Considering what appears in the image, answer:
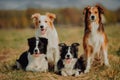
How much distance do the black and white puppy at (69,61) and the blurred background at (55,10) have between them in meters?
1.46

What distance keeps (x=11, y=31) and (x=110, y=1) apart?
2012 mm

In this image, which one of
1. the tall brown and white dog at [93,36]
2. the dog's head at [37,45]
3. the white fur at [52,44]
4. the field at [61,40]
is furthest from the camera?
the white fur at [52,44]

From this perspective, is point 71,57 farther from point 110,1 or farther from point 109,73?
point 110,1

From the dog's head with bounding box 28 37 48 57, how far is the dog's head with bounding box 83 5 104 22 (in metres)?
0.67

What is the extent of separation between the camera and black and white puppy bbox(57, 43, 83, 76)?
16.8 ft

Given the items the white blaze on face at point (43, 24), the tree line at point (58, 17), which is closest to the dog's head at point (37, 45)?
the white blaze on face at point (43, 24)

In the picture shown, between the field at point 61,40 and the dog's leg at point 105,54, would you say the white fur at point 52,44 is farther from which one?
the dog's leg at point 105,54

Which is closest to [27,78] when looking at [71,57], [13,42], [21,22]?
[71,57]

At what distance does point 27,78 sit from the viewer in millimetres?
5086

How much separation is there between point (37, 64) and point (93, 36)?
87 cm

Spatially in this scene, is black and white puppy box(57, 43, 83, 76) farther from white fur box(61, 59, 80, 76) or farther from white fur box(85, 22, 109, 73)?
white fur box(85, 22, 109, 73)

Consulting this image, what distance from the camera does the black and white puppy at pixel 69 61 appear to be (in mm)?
5125

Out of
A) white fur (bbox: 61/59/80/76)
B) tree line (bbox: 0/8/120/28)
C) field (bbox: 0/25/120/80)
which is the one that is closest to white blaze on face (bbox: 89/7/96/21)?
white fur (bbox: 61/59/80/76)

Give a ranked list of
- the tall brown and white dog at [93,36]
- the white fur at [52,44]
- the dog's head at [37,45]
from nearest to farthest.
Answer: the dog's head at [37,45] → the tall brown and white dog at [93,36] → the white fur at [52,44]
